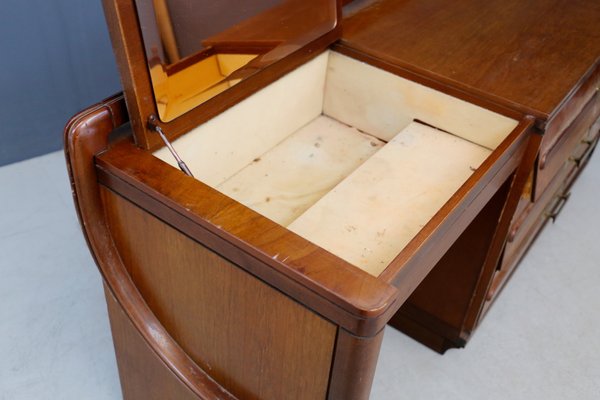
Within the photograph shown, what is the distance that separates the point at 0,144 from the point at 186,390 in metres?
1.40

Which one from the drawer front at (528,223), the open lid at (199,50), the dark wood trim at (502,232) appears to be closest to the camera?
the open lid at (199,50)

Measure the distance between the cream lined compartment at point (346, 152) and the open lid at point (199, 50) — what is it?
0.05 metres

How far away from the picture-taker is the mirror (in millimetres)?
895

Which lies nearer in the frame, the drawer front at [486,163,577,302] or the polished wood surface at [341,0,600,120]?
the polished wood surface at [341,0,600,120]

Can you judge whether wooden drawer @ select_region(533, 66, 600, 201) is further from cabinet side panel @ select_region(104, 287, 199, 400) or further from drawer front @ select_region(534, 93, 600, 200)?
cabinet side panel @ select_region(104, 287, 199, 400)

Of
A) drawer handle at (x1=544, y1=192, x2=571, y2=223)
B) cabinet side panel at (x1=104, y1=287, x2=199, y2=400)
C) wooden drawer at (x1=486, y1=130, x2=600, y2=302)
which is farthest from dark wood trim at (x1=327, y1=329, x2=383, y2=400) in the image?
drawer handle at (x1=544, y1=192, x2=571, y2=223)

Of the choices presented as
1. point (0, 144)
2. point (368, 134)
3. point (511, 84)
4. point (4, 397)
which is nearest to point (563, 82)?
point (511, 84)

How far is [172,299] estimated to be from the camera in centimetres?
101

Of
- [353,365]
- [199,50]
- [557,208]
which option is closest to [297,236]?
[353,365]

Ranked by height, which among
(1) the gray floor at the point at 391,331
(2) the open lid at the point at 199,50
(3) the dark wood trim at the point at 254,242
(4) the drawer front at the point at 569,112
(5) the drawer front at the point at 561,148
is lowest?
(1) the gray floor at the point at 391,331

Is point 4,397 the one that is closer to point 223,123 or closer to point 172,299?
point 172,299

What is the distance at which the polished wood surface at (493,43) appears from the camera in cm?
122

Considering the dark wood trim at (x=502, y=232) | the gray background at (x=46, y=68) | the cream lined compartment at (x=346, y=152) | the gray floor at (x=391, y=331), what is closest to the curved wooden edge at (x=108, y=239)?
the cream lined compartment at (x=346, y=152)

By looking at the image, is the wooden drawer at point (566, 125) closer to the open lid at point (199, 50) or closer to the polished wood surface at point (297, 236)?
the polished wood surface at point (297, 236)
